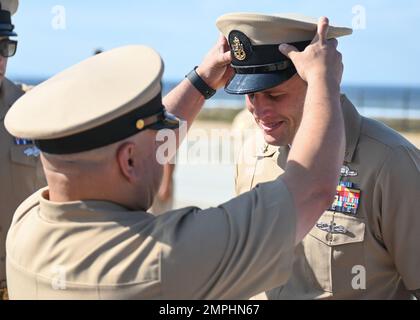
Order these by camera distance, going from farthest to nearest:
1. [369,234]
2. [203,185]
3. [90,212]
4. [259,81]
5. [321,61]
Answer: [203,185]
[259,81]
[369,234]
[321,61]
[90,212]

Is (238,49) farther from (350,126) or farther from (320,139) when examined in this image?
(320,139)

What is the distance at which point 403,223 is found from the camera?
117 inches

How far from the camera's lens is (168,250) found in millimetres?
2164

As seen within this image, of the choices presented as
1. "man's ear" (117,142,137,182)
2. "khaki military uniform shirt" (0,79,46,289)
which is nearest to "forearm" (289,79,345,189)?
"man's ear" (117,142,137,182)

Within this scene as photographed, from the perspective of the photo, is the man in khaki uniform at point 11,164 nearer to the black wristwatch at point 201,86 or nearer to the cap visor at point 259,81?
the black wristwatch at point 201,86

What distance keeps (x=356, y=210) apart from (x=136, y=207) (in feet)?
3.88

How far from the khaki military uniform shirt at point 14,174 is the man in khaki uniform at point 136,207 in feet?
6.27

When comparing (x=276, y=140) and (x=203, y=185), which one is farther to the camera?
(x=203, y=185)

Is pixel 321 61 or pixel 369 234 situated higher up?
pixel 321 61

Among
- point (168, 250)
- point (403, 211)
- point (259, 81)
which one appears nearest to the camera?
point (168, 250)

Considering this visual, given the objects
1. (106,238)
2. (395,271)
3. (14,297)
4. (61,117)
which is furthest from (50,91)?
(395,271)

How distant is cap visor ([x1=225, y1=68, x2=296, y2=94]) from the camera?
315cm

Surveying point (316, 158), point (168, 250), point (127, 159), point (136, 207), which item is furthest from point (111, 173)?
point (316, 158)
